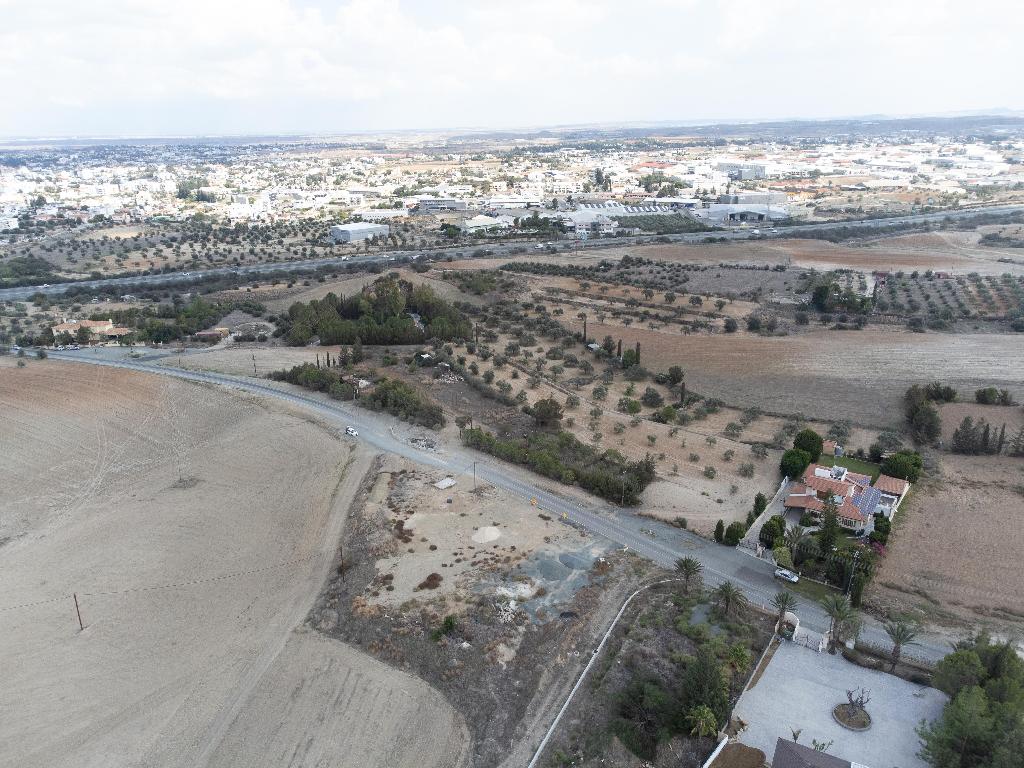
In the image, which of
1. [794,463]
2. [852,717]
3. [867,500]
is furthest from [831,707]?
[794,463]

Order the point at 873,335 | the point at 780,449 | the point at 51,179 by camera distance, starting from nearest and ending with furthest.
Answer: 1. the point at 780,449
2. the point at 873,335
3. the point at 51,179

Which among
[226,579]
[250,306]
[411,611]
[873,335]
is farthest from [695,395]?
[250,306]

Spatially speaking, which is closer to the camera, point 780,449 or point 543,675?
point 543,675

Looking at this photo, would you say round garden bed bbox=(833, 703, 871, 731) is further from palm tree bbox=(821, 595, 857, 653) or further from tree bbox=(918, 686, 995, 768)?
palm tree bbox=(821, 595, 857, 653)

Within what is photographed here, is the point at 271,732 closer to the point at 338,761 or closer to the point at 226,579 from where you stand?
the point at 338,761

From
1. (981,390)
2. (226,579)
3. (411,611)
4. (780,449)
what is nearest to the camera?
(411,611)

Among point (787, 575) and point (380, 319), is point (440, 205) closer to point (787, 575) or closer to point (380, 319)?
point (380, 319)
